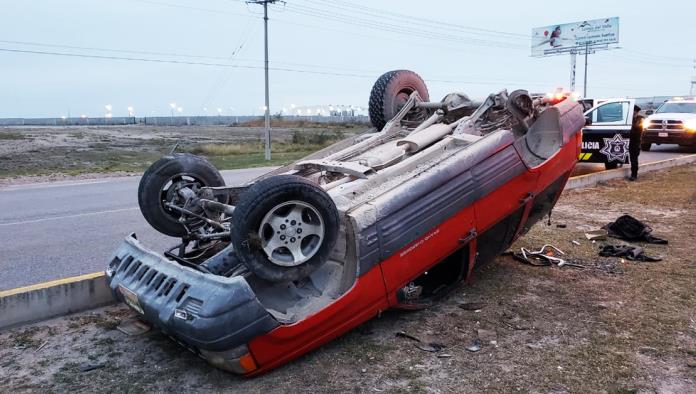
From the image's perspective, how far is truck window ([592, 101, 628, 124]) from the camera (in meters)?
13.1

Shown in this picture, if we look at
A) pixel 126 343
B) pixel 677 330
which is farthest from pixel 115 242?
pixel 677 330

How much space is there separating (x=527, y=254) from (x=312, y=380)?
10.5ft

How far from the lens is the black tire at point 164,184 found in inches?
175

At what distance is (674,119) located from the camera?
18.2 meters

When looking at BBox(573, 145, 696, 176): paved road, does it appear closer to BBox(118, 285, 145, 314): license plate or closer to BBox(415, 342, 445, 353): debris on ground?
BBox(415, 342, 445, 353): debris on ground

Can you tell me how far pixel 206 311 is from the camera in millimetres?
3146

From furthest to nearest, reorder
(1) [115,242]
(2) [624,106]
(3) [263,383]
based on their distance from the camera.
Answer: (2) [624,106]
(1) [115,242]
(3) [263,383]

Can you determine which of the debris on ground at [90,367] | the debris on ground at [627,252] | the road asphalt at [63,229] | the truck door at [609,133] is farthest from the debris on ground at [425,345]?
the truck door at [609,133]

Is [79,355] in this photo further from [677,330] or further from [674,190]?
[674,190]

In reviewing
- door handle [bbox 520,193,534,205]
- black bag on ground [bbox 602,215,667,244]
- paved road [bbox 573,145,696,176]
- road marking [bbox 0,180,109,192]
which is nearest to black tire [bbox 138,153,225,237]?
door handle [bbox 520,193,534,205]

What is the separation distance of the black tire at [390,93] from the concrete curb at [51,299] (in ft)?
9.70

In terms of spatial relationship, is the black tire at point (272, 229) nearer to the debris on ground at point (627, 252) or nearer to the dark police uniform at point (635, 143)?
the debris on ground at point (627, 252)

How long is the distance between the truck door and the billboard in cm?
5581

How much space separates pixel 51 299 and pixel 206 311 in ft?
6.21
